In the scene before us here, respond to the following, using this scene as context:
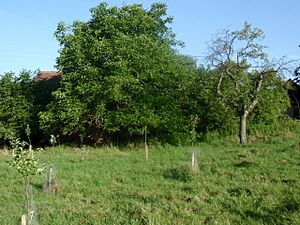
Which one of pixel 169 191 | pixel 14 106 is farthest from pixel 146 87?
pixel 169 191

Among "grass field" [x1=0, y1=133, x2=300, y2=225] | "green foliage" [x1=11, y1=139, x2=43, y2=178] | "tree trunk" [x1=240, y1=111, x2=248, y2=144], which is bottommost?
"grass field" [x1=0, y1=133, x2=300, y2=225]

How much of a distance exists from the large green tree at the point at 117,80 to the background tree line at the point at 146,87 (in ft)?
0.16

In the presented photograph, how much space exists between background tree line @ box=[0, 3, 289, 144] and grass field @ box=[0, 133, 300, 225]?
5.25m

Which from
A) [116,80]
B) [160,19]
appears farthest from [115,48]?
[160,19]

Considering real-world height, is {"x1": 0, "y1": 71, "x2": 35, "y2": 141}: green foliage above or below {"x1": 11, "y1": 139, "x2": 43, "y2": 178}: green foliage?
above

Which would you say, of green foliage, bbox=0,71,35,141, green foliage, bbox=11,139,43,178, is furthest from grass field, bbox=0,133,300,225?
green foliage, bbox=0,71,35,141

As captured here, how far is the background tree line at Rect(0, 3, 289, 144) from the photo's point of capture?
71.1 ft

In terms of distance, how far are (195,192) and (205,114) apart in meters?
13.8

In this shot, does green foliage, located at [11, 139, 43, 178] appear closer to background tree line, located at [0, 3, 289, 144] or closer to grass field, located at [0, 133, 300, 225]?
grass field, located at [0, 133, 300, 225]

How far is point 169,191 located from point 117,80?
11119 millimetres

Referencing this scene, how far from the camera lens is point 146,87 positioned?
22016mm

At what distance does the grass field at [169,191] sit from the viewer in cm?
823

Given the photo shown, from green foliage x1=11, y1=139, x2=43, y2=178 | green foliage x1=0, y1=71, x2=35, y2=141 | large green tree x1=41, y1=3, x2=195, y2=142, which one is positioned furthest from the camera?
green foliage x1=0, y1=71, x2=35, y2=141

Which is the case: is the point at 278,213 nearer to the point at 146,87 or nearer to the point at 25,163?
the point at 25,163
